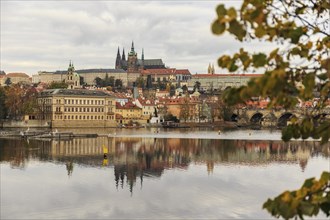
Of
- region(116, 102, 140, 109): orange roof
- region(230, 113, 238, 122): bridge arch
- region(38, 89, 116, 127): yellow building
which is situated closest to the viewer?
region(38, 89, 116, 127): yellow building

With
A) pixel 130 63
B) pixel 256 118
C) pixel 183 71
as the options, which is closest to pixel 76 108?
pixel 256 118

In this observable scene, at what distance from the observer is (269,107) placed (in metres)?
4.25

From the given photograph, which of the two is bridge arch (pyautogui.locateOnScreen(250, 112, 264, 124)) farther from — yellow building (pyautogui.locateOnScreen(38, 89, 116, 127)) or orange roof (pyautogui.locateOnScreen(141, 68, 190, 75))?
orange roof (pyautogui.locateOnScreen(141, 68, 190, 75))

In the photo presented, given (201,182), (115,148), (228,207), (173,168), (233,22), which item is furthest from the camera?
(115,148)

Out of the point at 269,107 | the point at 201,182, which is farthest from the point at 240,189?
the point at 269,107

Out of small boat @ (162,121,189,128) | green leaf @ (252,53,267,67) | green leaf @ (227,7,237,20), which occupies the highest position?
green leaf @ (227,7,237,20)

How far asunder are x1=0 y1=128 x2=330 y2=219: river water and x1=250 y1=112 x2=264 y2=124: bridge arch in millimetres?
72856

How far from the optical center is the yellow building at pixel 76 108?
277 ft

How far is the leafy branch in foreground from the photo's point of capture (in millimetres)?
3926

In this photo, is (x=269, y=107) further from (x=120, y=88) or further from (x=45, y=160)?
(x=120, y=88)

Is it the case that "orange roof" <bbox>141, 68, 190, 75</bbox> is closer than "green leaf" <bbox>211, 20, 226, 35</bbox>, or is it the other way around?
"green leaf" <bbox>211, 20, 226, 35</bbox>

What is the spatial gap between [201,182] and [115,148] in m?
18.8

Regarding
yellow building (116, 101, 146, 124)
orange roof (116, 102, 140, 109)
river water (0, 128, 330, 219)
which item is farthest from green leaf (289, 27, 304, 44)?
orange roof (116, 102, 140, 109)

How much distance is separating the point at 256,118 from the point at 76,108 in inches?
1668
